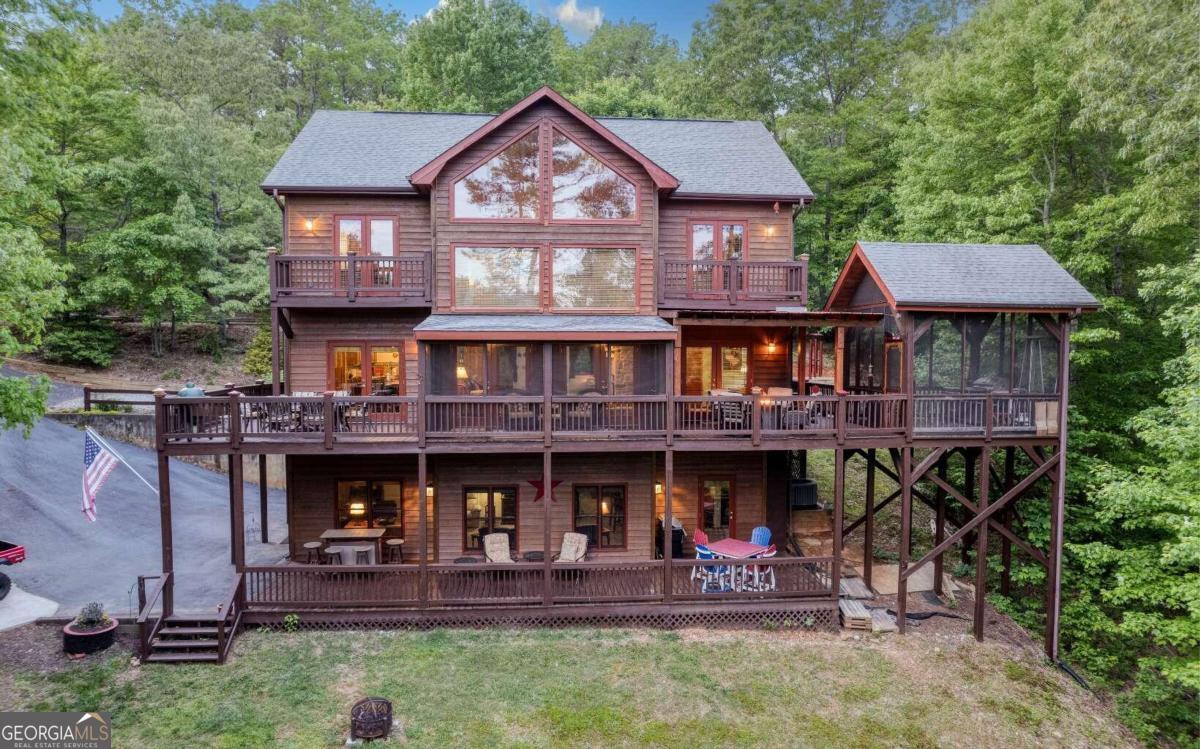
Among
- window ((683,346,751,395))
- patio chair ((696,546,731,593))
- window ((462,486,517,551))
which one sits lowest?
patio chair ((696,546,731,593))

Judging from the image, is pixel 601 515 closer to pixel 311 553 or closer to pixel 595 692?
pixel 595 692

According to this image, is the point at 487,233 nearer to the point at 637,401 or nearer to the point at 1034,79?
the point at 637,401

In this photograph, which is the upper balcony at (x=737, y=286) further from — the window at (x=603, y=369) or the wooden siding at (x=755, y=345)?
the window at (x=603, y=369)

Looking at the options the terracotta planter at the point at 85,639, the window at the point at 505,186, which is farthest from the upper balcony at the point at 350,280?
the terracotta planter at the point at 85,639

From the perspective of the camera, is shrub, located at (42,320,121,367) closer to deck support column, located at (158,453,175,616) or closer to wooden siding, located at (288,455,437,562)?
wooden siding, located at (288,455,437,562)

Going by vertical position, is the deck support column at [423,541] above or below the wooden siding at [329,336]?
Result: below

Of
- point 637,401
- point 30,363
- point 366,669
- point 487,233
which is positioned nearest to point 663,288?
point 637,401

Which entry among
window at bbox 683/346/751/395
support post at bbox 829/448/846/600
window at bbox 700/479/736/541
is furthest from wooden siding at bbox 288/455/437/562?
support post at bbox 829/448/846/600
